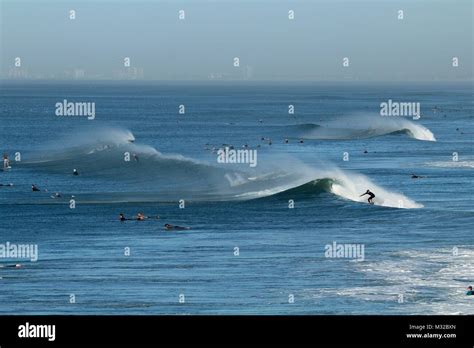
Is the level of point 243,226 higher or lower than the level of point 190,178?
lower

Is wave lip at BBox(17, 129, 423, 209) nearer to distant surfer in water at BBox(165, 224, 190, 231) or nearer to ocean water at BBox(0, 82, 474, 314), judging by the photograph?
ocean water at BBox(0, 82, 474, 314)

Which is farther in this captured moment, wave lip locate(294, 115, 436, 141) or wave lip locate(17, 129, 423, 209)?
wave lip locate(294, 115, 436, 141)

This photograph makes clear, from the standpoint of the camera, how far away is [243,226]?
53406 millimetres

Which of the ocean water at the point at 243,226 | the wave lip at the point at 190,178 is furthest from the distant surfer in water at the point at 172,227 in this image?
the wave lip at the point at 190,178

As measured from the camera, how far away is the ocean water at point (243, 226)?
32781 millimetres

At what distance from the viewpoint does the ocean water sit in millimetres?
32781

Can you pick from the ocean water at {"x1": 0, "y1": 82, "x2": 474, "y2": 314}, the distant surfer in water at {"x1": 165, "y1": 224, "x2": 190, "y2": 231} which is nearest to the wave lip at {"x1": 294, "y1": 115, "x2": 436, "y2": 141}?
the ocean water at {"x1": 0, "y1": 82, "x2": 474, "y2": 314}

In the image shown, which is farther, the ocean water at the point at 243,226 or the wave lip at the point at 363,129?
the wave lip at the point at 363,129

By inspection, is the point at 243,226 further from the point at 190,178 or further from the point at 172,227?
the point at 190,178

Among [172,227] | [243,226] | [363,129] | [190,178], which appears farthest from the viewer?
[363,129]

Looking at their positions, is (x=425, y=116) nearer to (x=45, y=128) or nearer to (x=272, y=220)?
(x=45, y=128)

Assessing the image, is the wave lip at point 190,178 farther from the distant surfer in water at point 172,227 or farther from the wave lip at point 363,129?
the wave lip at point 363,129

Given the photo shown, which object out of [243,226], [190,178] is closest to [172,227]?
[243,226]

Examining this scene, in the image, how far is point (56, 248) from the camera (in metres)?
45.4
